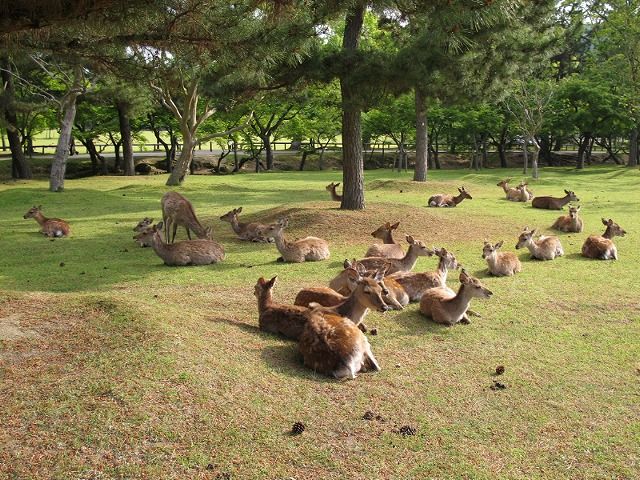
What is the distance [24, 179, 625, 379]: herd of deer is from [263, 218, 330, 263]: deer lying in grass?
15 millimetres

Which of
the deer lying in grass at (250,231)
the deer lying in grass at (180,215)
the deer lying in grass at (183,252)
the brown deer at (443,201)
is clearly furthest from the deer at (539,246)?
the brown deer at (443,201)

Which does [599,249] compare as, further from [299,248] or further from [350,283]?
[350,283]

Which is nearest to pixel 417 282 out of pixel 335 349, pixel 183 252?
pixel 335 349

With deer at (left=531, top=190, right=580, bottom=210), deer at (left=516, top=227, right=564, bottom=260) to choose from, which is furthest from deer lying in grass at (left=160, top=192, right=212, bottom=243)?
deer at (left=531, top=190, right=580, bottom=210)

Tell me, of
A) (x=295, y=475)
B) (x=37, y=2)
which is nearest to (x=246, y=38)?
(x=37, y=2)

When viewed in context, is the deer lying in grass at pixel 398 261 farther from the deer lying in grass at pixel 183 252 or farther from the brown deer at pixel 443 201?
the brown deer at pixel 443 201

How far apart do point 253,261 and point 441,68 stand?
5057 mm

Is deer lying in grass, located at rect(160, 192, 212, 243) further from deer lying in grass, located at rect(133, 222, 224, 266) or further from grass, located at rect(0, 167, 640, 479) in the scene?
grass, located at rect(0, 167, 640, 479)

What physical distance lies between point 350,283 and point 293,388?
78.1 inches

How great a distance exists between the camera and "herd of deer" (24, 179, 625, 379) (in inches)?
211

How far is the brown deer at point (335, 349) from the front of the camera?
5.19 meters

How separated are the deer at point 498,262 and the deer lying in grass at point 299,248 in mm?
2506

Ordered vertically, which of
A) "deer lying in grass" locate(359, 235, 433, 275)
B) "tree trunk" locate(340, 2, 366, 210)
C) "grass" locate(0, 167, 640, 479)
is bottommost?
"grass" locate(0, 167, 640, 479)

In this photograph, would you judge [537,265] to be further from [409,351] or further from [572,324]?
[409,351]
